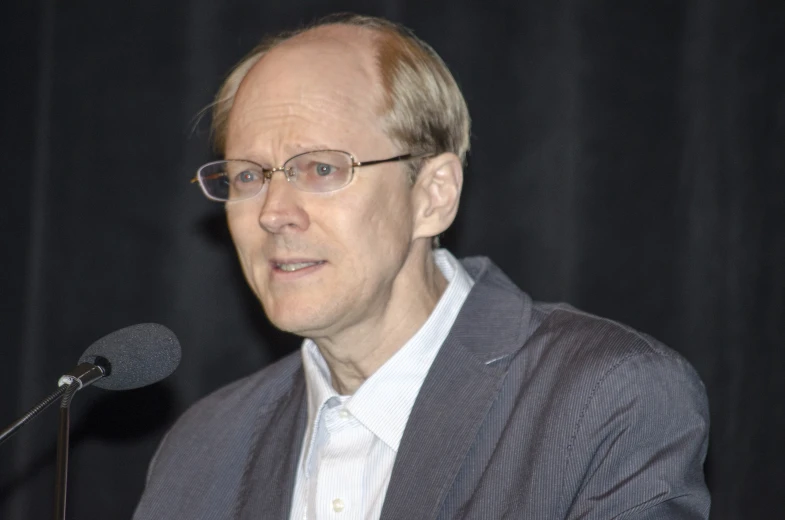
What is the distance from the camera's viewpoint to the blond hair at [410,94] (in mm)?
2203

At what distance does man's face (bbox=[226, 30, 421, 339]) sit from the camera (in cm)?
205

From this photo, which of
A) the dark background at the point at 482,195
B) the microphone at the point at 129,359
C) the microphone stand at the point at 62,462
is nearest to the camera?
the microphone stand at the point at 62,462

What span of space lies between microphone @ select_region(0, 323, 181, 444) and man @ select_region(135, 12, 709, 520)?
35cm

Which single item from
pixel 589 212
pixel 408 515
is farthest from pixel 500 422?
pixel 589 212

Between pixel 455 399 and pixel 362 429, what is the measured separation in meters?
0.25

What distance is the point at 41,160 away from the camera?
349 cm

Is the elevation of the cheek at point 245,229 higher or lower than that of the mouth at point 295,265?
higher

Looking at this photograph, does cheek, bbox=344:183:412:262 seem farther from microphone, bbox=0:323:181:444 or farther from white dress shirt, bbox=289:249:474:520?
microphone, bbox=0:323:181:444

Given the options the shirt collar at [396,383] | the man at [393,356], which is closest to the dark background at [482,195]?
the man at [393,356]

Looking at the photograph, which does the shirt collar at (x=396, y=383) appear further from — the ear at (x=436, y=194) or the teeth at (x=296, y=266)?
the teeth at (x=296, y=266)

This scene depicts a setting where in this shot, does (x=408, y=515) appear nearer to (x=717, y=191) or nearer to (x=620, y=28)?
(x=717, y=191)

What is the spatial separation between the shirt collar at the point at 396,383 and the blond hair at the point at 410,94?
0.32 m

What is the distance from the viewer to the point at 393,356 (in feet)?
7.22

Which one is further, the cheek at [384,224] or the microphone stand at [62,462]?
the cheek at [384,224]
